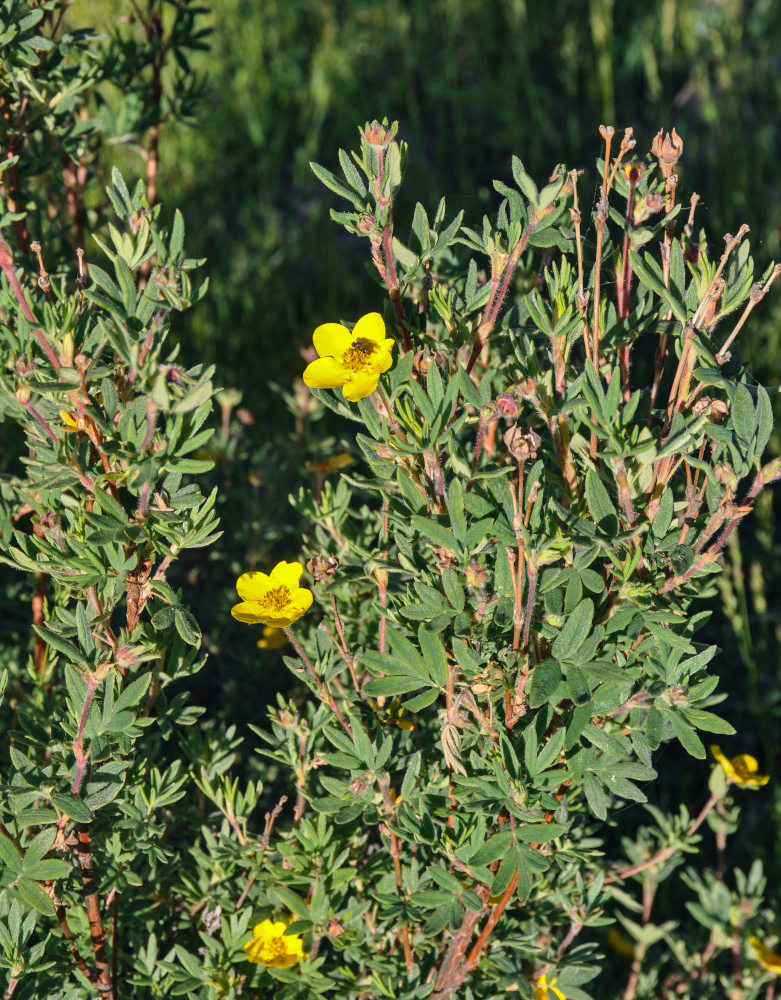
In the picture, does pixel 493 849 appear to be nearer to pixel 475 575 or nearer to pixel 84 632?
pixel 475 575

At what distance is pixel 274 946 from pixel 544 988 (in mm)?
423

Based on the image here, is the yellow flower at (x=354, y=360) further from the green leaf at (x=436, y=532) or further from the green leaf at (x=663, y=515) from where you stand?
the green leaf at (x=663, y=515)

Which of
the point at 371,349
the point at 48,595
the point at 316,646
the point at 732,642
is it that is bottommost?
the point at 732,642

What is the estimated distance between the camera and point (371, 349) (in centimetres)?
121

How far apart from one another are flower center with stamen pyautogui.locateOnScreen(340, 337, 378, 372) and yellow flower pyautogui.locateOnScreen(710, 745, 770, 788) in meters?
0.98

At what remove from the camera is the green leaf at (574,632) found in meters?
1.15

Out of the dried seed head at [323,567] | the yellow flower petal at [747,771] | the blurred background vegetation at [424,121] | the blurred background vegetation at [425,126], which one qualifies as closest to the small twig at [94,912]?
the dried seed head at [323,567]

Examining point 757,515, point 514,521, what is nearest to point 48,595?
point 514,521

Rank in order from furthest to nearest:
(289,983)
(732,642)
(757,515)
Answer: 1. (757,515)
2. (732,642)
3. (289,983)

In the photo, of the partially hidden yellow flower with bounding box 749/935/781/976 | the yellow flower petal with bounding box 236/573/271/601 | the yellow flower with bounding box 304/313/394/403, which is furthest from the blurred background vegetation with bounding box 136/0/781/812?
the yellow flower with bounding box 304/313/394/403

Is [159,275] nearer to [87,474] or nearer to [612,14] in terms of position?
[87,474]

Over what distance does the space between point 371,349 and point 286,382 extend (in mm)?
1988

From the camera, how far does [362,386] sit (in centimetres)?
114

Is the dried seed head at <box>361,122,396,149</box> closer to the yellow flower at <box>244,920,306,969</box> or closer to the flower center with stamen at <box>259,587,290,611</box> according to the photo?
the flower center with stamen at <box>259,587,290,611</box>
